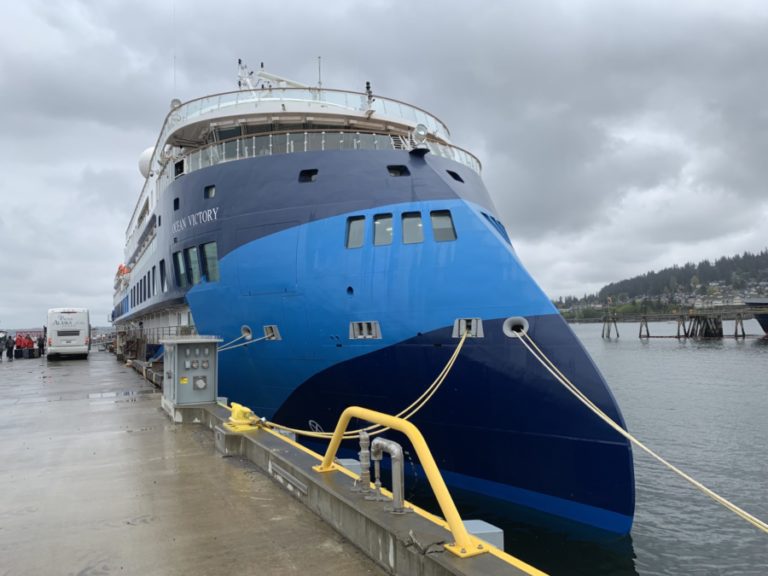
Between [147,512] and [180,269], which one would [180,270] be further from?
[147,512]

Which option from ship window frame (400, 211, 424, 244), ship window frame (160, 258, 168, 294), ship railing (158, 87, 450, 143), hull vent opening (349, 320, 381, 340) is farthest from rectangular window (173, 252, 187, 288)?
ship window frame (400, 211, 424, 244)

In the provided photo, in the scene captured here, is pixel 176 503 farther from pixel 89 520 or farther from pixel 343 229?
pixel 343 229

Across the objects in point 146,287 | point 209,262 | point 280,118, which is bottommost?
point 209,262

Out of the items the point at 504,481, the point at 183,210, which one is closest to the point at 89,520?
the point at 504,481

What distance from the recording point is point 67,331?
114 ft

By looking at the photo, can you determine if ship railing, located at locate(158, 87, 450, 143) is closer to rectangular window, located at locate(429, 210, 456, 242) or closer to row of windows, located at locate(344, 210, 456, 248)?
row of windows, located at locate(344, 210, 456, 248)

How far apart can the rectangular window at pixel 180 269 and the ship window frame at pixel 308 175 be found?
16.9 ft

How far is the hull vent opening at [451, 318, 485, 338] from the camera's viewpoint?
9.88 meters

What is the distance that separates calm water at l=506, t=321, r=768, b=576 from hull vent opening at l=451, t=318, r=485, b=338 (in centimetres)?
370

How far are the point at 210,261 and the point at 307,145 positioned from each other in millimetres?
4119

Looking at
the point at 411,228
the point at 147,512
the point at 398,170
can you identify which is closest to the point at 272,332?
the point at 411,228

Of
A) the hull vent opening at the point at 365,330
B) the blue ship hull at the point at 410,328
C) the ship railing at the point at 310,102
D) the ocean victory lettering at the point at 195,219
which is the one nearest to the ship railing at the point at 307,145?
the blue ship hull at the point at 410,328

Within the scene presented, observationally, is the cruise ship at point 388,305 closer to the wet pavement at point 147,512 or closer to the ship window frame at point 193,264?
the ship window frame at point 193,264

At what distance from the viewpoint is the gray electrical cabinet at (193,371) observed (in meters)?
10.8
